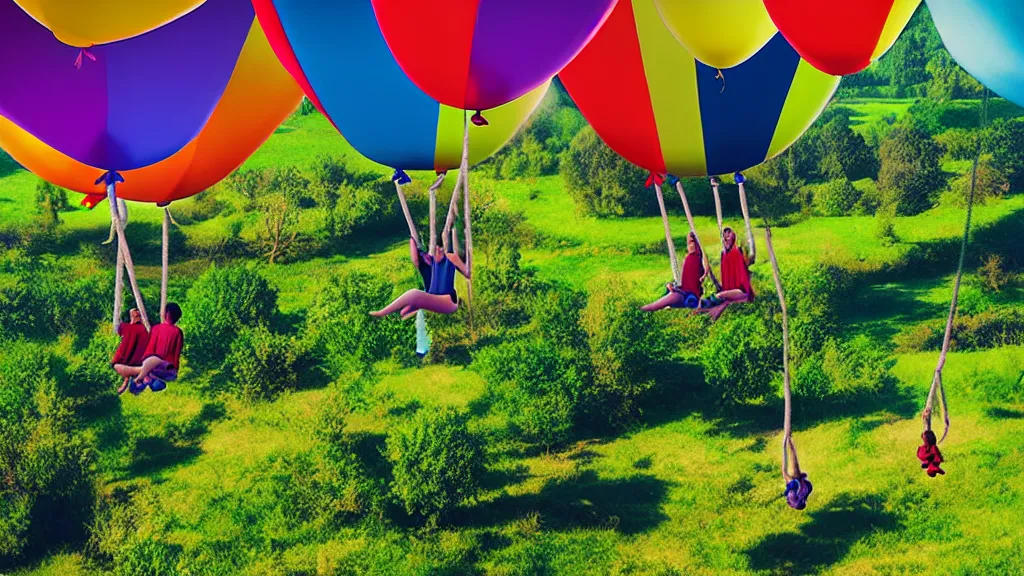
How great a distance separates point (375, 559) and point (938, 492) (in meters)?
8.10

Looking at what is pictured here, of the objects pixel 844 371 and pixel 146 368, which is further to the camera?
pixel 844 371

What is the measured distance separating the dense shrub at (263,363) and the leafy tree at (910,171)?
9828 mm

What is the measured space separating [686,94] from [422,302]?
5.15 ft

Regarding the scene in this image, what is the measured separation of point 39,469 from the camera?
21.1 m

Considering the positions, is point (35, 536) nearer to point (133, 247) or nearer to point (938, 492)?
point (133, 247)

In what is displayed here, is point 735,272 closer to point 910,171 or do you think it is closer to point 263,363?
point 263,363

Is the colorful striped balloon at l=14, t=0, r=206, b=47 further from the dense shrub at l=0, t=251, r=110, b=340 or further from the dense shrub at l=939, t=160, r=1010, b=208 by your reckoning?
the dense shrub at l=939, t=160, r=1010, b=208

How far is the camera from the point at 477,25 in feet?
15.8

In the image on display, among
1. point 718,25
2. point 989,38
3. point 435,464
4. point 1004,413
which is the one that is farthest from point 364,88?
point 1004,413

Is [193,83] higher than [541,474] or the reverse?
higher

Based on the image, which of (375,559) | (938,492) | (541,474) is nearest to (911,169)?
(938,492)

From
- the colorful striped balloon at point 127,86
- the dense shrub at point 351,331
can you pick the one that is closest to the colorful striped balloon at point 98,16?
the colorful striped balloon at point 127,86

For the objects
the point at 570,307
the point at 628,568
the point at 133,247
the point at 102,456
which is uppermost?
the point at 133,247

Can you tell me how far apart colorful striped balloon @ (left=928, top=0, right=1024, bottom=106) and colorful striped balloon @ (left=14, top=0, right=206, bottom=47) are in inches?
110
